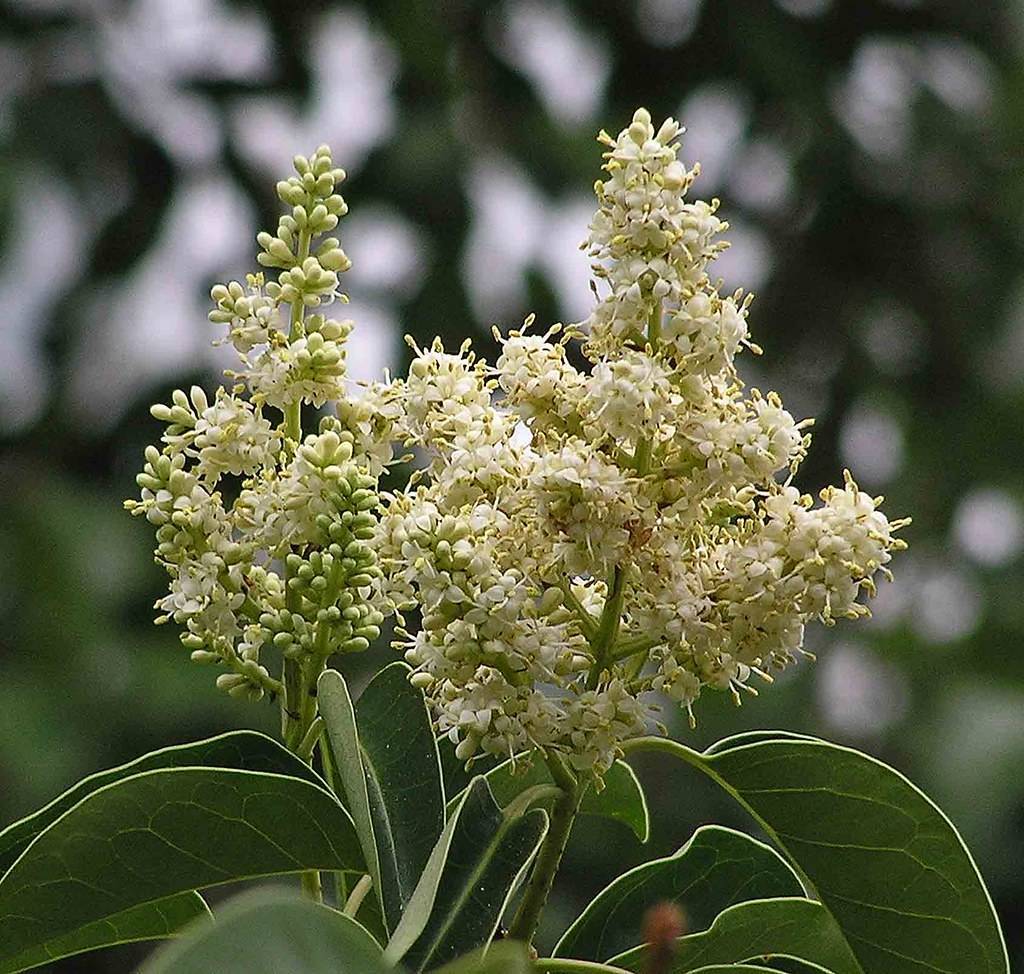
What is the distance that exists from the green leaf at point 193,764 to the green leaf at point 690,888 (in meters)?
0.35

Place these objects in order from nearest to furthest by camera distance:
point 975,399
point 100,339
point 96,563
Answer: point 96,563 → point 100,339 → point 975,399

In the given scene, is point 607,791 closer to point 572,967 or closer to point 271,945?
point 572,967

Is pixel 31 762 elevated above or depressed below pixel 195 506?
below

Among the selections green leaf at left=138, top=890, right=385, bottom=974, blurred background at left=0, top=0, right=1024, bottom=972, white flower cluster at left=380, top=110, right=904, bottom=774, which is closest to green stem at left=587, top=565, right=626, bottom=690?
white flower cluster at left=380, top=110, right=904, bottom=774

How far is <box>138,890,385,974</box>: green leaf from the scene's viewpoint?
2.54 ft

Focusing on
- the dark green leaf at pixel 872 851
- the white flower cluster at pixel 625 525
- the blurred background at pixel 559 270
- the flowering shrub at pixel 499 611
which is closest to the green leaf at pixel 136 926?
the flowering shrub at pixel 499 611

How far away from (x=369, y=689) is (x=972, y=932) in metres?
0.46

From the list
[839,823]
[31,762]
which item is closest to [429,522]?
[839,823]

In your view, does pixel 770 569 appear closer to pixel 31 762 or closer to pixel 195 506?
pixel 195 506

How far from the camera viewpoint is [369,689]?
1377 mm

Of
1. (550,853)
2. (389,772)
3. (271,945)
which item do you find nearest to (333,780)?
(389,772)

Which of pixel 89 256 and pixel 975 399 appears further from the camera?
pixel 975 399

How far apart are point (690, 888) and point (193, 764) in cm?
46

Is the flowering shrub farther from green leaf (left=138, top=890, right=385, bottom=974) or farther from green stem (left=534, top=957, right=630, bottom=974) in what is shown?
green leaf (left=138, top=890, right=385, bottom=974)
